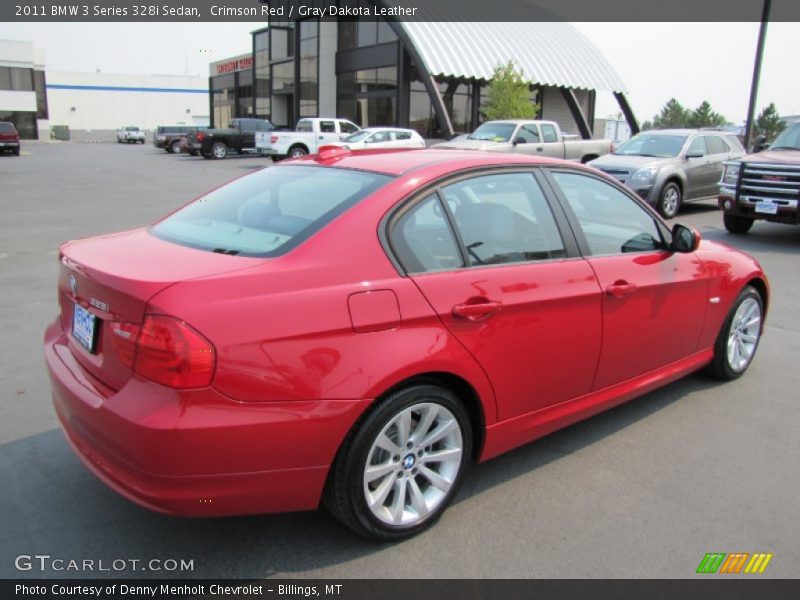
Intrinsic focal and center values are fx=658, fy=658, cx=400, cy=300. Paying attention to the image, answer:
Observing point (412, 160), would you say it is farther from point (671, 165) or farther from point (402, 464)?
point (671, 165)

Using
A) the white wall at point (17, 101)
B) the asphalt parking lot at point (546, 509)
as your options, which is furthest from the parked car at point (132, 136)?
the asphalt parking lot at point (546, 509)

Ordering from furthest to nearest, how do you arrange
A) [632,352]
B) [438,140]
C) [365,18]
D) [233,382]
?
[365,18], [438,140], [632,352], [233,382]

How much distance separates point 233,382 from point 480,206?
1.54 m

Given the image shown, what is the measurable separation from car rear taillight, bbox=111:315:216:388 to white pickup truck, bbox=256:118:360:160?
26129mm

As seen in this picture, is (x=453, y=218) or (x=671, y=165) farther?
(x=671, y=165)

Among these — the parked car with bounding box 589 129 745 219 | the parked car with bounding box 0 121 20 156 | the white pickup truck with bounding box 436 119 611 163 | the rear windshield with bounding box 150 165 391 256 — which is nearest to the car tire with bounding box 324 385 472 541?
the rear windshield with bounding box 150 165 391 256

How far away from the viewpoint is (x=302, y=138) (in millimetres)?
28547

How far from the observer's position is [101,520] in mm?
2992

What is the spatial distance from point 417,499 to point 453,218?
1298mm

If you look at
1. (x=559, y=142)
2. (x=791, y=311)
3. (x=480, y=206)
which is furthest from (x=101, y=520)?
(x=559, y=142)

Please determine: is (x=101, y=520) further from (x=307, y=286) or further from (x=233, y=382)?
(x=307, y=286)

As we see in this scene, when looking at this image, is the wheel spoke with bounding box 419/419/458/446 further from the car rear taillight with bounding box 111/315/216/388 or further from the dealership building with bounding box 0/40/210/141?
the dealership building with bounding box 0/40/210/141

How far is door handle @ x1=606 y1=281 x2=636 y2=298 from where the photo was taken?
3.51m

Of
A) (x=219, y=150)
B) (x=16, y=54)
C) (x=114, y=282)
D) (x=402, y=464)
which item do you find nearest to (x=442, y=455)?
(x=402, y=464)
